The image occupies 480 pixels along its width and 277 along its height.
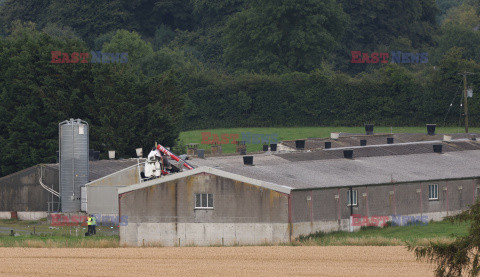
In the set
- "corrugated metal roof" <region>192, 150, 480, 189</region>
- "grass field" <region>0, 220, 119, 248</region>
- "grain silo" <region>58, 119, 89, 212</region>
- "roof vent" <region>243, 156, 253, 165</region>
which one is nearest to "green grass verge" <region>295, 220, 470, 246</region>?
"corrugated metal roof" <region>192, 150, 480, 189</region>

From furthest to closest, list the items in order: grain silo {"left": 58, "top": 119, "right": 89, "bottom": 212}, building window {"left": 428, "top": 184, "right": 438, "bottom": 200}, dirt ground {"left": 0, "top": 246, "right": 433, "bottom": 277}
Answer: grain silo {"left": 58, "top": 119, "right": 89, "bottom": 212} → building window {"left": 428, "top": 184, "right": 438, "bottom": 200} → dirt ground {"left": 0, "top": 246, "right": 433, "bottom": 277}

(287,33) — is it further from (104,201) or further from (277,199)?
(277,199)

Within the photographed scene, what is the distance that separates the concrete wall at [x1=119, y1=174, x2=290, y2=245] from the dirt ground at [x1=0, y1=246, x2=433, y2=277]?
3.68 metres

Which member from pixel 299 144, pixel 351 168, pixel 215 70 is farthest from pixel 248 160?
pixel 215 70

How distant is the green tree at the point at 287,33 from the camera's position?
4961 inches

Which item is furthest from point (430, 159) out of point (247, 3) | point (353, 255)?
point (247, 3)

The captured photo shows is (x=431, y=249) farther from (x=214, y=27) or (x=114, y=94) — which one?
(x=214, y=27)

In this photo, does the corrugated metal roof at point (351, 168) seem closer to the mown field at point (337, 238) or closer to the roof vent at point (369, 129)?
the mown field at point (337, 238)

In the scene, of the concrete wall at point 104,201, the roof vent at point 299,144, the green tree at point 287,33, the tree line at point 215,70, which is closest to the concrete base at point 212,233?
the concrete wall at point 104,201

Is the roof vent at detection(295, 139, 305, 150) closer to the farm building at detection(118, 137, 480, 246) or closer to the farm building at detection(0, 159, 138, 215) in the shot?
the farm building at detection(118, 137, 480, 246)

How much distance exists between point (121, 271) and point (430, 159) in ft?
106

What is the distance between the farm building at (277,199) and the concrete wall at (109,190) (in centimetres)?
604

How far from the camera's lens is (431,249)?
3378 centimetres

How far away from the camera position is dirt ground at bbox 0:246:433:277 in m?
46.4
